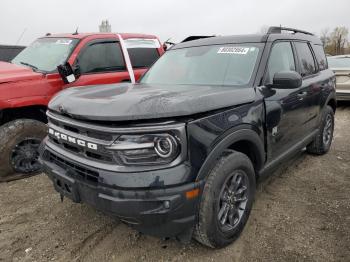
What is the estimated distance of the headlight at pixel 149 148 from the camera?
2240mm

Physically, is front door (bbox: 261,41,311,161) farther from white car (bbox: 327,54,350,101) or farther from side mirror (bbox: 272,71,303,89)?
white car (bbox: 327,54,350,101)

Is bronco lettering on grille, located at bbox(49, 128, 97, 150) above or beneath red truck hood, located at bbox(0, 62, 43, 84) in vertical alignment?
beneath

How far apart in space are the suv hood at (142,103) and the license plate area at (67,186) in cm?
50

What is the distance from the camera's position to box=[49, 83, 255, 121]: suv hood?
2.25 metres

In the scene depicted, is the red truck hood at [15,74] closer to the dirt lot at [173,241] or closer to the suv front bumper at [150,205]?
the dirt lot at [173,241]

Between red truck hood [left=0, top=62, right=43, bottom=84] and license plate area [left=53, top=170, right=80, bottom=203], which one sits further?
red truck hood [left=0, top=62, right=43, bottom=84]

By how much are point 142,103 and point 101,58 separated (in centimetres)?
311

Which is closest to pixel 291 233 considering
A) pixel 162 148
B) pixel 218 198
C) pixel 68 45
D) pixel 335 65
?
pixel 218 198

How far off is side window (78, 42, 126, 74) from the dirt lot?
1.81m

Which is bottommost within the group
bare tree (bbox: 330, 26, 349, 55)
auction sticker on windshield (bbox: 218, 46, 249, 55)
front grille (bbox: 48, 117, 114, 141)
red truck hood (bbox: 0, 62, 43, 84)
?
bare tree (bbox: 330, 26, 349, 55)

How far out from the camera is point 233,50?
3.46 meters

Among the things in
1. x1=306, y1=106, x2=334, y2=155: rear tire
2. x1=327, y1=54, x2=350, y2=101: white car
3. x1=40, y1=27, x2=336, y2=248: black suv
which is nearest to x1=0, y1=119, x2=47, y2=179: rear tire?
x1=40, y1=27, x2=336, y2=248: black suv

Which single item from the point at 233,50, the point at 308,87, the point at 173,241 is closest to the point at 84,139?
the point at 173,241

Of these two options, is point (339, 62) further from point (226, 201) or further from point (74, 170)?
point (74, 170)
